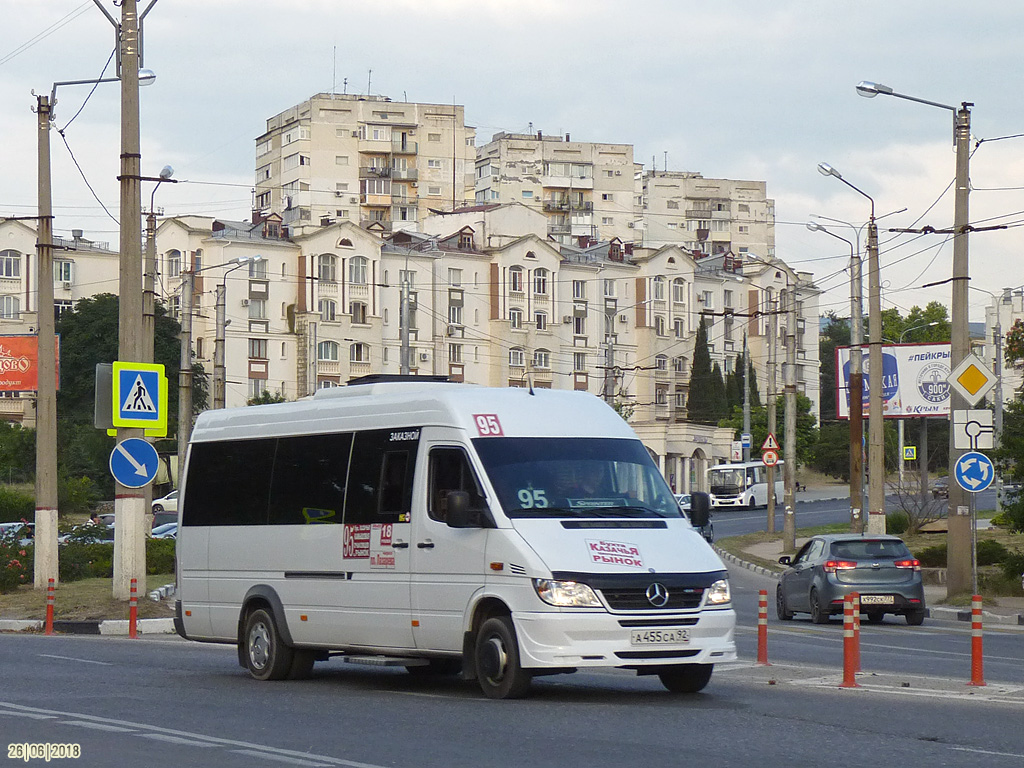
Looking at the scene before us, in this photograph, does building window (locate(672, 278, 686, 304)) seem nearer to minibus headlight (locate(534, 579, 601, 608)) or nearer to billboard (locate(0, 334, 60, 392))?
billboard (locate(0, 334, 60, 392))

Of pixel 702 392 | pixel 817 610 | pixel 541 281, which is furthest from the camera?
pixel 541 281

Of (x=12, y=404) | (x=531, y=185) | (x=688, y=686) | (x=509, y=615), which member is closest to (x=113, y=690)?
(x=509, y=615)

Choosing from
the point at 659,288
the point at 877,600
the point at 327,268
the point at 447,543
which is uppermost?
the point at 327,268

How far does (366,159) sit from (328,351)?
44.5 meters

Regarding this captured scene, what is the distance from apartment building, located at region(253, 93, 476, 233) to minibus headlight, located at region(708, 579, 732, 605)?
420 ft

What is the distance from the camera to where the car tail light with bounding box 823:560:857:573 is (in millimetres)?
26859

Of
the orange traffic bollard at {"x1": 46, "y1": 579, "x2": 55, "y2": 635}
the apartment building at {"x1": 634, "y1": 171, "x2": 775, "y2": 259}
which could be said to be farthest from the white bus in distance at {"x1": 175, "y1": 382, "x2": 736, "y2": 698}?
the apartment building at {"x1": 634, "y1": 171, "x2": 775, "y2": 259}

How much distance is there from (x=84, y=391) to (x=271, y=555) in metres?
84.2

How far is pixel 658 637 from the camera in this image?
42.2 ft

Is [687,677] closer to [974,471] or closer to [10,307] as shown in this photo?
[974,471]

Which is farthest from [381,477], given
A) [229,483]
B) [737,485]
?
[737,485]

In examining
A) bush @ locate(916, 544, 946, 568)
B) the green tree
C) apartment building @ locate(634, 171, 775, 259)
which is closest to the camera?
bush @ locate(916, 544, 946, 568)

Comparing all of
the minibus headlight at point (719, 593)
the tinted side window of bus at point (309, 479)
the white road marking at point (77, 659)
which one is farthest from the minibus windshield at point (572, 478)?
the white road marking at point (77, 659)

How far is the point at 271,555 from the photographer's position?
52.5ft
